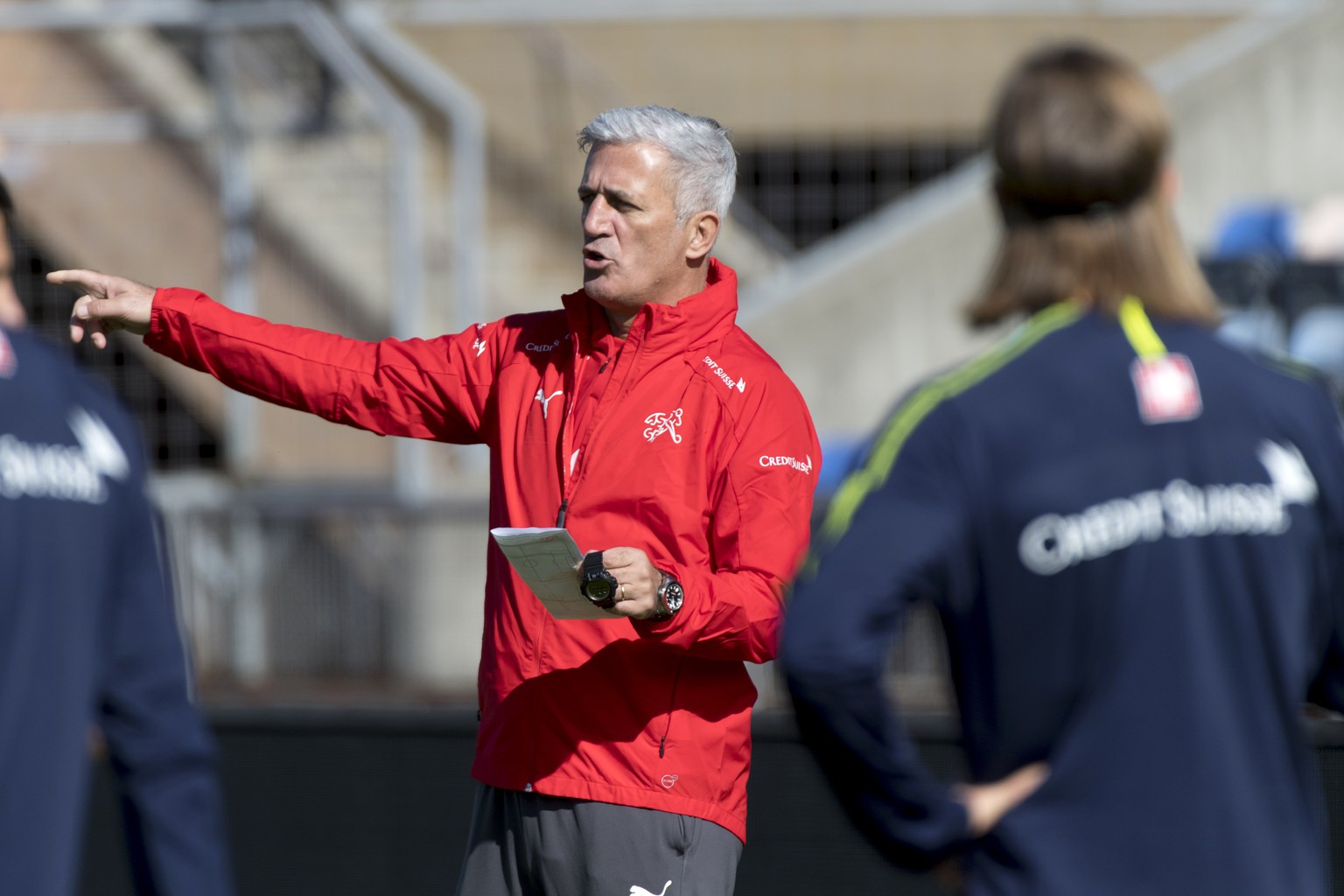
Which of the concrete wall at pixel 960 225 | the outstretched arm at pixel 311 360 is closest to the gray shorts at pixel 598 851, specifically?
the outstretched arm at pixel 311 360

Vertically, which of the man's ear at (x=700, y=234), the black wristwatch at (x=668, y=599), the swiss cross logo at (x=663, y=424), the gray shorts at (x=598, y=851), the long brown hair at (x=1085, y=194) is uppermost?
the man's ear at (x=700, y=234)

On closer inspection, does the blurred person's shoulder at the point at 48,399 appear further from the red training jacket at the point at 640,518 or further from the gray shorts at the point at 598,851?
the gray shorts at the point at 598,851

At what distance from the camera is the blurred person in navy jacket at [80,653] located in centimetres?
198

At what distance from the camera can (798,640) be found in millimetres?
1941

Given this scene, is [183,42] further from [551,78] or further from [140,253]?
[551,78]

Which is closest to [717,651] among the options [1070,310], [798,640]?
[798,640]

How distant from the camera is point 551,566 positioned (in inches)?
107

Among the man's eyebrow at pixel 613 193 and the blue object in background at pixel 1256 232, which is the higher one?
the blue object in background at pixel 1256 232

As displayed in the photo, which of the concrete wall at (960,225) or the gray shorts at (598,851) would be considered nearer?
the gray shorts at (598,851)

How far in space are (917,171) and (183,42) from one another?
4.82m

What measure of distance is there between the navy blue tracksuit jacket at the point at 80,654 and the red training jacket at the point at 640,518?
872 mm

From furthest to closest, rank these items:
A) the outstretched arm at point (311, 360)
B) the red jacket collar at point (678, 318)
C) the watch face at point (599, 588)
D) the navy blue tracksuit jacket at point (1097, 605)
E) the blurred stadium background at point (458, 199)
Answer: the blurred stadium background at point (458, 199)
the outstretched arm at point (311, 360)
the red jacket collar at point (678, 318)
the watch face at point (599, 588)
the navy blue tracksuit jacket at point (1097, 605)

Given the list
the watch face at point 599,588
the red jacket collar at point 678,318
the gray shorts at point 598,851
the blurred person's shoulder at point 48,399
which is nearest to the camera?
the blurred person's shoulder at point 48,399

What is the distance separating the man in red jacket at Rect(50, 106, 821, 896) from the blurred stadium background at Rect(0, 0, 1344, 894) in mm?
5334
